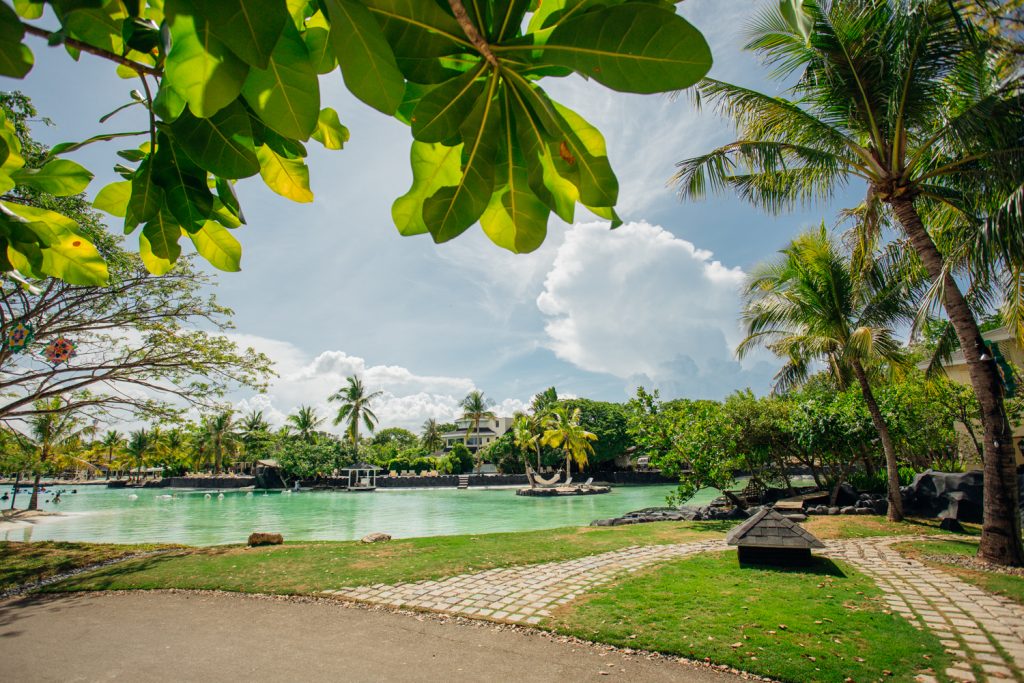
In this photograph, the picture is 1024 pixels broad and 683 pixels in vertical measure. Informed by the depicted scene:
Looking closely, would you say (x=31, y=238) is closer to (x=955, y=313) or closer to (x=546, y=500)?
(x=955, y=313)

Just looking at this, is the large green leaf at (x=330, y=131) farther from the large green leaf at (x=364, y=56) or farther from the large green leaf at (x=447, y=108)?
the large green leaf at (x=364, y=56)

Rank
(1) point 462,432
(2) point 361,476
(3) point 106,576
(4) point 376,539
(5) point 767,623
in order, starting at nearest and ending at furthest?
(5) point 767,623 → (3) point 106,576 → (4) point 376,539 → (2) point 361,476 → (1) point 462,432

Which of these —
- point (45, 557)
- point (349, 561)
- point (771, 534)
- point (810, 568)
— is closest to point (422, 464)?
point (45, 557)

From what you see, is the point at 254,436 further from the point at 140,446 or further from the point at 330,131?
the point at 330,131

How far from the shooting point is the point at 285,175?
40.1 inches

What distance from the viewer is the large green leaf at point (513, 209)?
0.91 m

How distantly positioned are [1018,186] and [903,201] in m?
1.20

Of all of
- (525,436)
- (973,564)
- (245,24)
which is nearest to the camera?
(245,24)

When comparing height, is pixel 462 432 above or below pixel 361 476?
above

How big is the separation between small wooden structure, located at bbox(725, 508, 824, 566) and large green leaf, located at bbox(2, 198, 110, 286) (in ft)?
24.0

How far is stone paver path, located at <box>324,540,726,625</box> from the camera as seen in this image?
552 cm

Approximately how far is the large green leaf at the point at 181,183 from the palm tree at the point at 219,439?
52.3 meters

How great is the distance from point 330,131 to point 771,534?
7.60 m

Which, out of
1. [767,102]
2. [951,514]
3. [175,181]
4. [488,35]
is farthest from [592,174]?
[951,514]
